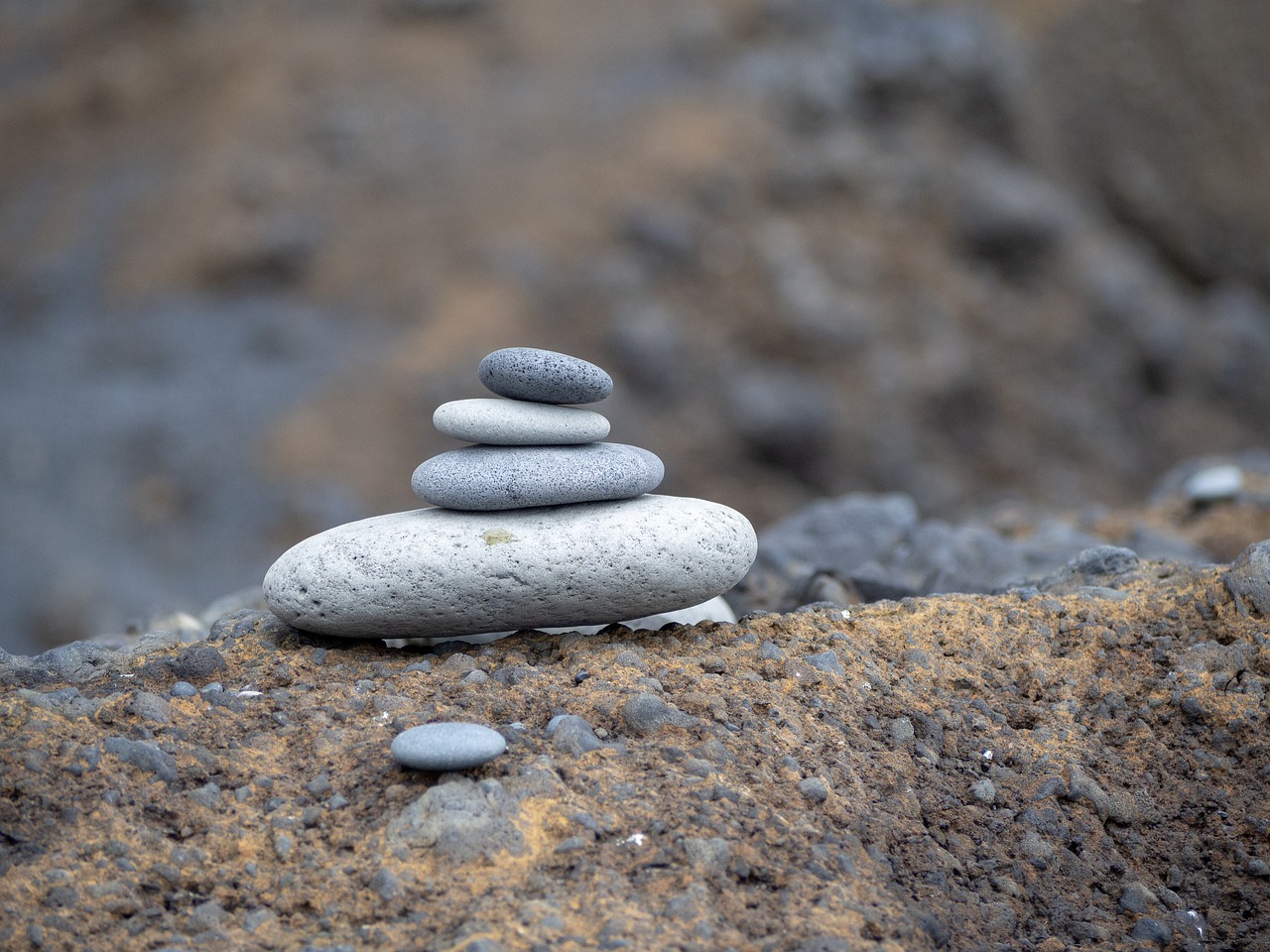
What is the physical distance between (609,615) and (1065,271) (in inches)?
573

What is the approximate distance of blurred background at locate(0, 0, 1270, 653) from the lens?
14625 mm

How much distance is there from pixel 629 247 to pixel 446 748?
13.2 metres

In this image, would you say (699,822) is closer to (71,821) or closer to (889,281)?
(71,821)

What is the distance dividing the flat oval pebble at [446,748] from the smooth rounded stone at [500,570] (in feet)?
2.98

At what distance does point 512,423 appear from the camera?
4293mm

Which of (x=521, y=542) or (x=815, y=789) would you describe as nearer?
(x=815, y=789)

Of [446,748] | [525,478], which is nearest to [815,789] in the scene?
[446,748]

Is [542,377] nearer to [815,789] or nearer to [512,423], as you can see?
[512,423]

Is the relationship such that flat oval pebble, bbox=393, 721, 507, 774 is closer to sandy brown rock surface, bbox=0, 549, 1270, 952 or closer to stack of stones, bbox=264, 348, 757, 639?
sandy brown rock surface, bbox=0, 549, 1270, 952

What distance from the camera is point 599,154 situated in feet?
53.9

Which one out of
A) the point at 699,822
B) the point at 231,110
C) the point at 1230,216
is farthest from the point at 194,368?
the point at 1230,216

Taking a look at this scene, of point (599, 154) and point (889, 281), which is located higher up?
point (599, 154)

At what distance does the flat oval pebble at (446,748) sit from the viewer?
123 inches

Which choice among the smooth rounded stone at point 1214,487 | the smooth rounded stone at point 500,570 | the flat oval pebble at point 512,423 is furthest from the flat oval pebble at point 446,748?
the smooth rounded stone at point 1214,487
